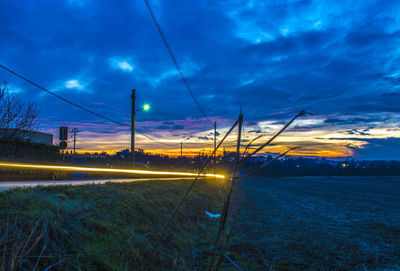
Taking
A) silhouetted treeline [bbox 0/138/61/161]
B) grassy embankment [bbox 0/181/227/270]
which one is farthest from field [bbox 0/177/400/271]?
silhouetted treeline [bbox 0/138/61/161]

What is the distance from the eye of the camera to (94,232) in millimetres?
6398

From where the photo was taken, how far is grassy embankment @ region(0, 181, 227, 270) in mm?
4375

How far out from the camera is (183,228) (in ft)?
35.4

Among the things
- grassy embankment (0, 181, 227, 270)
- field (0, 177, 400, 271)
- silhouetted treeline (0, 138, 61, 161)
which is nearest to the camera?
grassy embankment (0, 181, 227, 270)

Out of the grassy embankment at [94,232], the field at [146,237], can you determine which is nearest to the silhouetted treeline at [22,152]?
the field at [146,237]

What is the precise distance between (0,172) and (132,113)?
11.0m

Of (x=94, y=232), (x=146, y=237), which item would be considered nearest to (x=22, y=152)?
(x=146, y=237)

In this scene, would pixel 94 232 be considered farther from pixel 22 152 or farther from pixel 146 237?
pixel 22 152

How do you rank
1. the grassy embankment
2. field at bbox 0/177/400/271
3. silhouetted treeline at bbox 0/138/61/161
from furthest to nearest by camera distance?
silhouetted treeline at bbox 0/138/61/161 < field at bbox 0/177/400/271 < the grassy embankment

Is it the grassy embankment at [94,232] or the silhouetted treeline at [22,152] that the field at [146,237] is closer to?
the grassy embankment at [94,232]

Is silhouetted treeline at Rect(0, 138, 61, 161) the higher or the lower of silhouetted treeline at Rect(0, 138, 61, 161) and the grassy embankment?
the higher

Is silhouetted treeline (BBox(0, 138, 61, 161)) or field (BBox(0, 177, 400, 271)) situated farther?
silhouetted treeline (BBox(0, 138, 61, 161))

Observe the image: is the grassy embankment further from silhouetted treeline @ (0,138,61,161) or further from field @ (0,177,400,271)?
silhouetted treeline @ (0,138,61,161)

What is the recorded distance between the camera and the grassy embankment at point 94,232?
14.4ft
